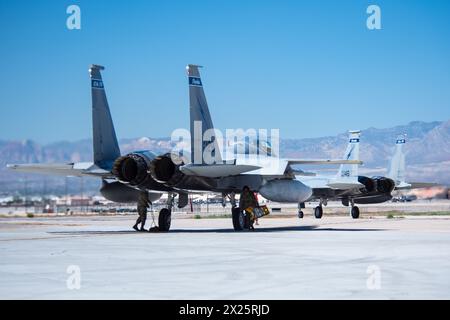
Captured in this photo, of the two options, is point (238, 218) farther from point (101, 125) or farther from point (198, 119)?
point (101, 125)

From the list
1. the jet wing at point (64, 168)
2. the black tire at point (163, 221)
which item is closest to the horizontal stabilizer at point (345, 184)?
the black tire at point (163, 221)

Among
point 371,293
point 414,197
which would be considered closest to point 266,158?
point 371,293

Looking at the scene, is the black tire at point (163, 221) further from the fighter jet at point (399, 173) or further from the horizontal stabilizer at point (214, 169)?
the fighter jet at point (399, 173)

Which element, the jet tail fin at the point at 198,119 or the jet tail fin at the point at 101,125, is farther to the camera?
the jet tail fin at the point at 101,125

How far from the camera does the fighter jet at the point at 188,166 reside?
2377cm

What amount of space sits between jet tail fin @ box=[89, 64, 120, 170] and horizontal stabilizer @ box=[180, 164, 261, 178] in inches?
102

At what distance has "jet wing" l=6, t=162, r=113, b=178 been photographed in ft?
79.8

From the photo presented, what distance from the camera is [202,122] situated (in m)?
23.7

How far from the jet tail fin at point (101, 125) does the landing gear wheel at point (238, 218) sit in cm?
467

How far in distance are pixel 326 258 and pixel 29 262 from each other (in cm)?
527

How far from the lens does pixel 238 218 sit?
26016mm

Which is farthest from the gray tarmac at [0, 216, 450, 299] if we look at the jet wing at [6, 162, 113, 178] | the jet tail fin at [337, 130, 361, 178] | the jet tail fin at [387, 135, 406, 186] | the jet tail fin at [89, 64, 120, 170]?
the jet tail fin at [387, 135, 406, 186]

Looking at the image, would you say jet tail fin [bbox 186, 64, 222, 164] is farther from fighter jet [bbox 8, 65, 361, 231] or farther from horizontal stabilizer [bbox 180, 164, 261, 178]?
horizontal stabilizer [bbox 180, 164, 261, 178]
